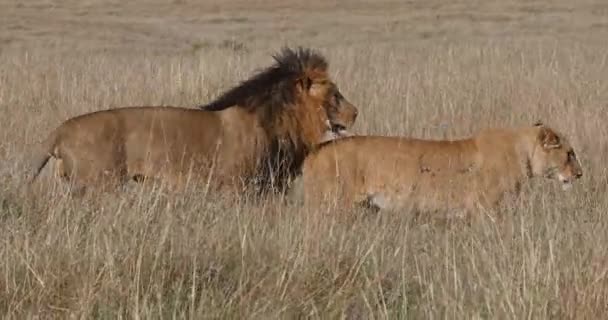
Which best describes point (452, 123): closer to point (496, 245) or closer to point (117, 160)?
point (117, 160)

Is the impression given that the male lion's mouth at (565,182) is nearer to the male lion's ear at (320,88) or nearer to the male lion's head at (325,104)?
the male lion's head at (325,104)

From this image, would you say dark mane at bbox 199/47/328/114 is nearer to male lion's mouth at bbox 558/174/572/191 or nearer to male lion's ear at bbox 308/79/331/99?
male lion's ear at bbox 308/79/331/99

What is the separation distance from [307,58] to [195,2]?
43.3 m

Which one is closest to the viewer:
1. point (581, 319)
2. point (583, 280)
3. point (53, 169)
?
point (581, 319)

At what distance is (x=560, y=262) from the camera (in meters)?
4.59

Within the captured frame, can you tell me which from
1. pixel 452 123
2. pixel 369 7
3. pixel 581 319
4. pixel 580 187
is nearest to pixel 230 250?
pixel 581 319

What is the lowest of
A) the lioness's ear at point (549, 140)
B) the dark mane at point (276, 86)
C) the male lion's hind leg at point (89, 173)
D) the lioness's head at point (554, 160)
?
the male lion's hind leg at point (89, 173)

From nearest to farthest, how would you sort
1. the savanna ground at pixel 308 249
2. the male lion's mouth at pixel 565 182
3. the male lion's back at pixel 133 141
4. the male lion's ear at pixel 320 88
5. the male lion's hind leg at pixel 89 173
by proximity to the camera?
the savanna ground at pixel 308 249, the male lion's hind leg at pixel 89 173, the male lion's back at pixel 133 141, the male lion's mouth at pixel 565 182, the male lion's ear at pixel 320 88

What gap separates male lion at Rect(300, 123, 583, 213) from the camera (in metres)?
6.94

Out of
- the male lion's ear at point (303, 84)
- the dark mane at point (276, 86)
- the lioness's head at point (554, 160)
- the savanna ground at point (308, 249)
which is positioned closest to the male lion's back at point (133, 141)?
the savanna ground at point (308, 249)

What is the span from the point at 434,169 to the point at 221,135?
135 cm

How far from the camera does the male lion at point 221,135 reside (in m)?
6.75

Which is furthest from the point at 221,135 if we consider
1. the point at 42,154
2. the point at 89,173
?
the point at 42,154

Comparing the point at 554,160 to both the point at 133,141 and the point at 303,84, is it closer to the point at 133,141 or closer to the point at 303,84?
the point at 303,84
